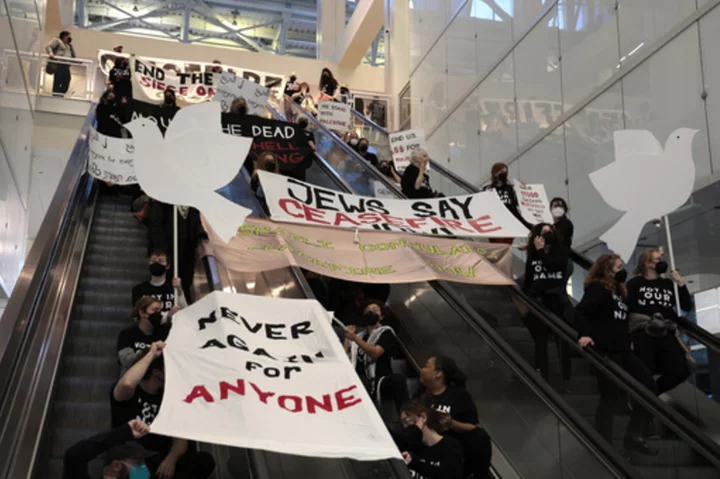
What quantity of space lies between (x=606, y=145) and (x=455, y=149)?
593 centimetres

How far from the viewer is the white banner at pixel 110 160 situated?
9594 millimetres

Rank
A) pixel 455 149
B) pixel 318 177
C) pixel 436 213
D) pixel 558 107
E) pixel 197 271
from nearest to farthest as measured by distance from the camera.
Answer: pixel 436 213
pixel 197 271
pixel 558 107
pixel 318 177
pixel 455 149

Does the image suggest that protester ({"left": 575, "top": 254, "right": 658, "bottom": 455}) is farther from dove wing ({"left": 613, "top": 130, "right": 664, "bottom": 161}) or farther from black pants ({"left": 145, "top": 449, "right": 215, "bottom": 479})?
black pants ({"left": 145, "top": 449, "right": 215, "bottom": 479})

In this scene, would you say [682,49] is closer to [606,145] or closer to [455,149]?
[606,145]

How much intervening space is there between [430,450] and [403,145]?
8330 mm

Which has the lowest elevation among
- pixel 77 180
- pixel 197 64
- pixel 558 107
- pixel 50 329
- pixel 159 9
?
pixel 50 329

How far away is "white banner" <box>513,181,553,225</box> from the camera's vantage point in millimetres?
9188

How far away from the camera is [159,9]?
3578 cm

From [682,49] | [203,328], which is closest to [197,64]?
[682,49]

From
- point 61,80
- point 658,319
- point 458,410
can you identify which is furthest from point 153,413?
point 61,80

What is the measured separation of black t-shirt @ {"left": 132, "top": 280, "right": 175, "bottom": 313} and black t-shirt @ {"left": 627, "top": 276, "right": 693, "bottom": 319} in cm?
420

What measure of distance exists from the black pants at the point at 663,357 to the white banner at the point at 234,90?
10.4 metres

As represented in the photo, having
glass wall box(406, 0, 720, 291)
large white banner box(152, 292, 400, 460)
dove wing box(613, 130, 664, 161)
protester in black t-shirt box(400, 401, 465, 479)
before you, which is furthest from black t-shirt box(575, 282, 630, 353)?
large white banner box(152, 292, 400, 460)

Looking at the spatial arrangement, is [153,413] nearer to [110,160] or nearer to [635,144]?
[635,144]
